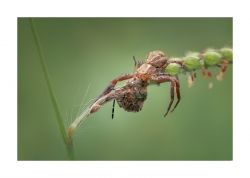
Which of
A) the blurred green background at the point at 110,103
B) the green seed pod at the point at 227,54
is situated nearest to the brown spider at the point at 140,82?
the green seed pod at the point at 227,54

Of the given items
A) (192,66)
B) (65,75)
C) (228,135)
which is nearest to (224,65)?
(192,66)

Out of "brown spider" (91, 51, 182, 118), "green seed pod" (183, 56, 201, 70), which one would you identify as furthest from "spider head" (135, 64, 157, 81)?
"green seed pod" (183, 56, 201, 70)

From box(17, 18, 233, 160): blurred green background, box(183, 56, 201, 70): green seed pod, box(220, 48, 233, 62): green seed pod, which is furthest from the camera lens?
box(17, 18, 233, 160): blurred green background

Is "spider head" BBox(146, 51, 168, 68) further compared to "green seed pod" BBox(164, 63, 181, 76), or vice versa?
"spider head" BBox(146, 51, 168, 68)

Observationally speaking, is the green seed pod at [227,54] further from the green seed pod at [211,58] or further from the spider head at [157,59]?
the spider head at [157,59]

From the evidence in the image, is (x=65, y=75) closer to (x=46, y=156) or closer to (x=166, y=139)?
(x=46, y=156)

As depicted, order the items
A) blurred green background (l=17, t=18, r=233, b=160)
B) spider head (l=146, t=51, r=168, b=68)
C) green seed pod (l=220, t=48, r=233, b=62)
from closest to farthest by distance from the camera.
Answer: green seed pod (l=220, t=48, r=233, b=62), spider head (l=146, t=51, r=168, b=68), blurred green background (l=17, t=18, r=233, b=160)

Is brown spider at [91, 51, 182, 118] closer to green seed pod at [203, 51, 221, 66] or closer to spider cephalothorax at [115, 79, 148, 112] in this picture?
spider cephalothorax at [115, 79, 148, 112]

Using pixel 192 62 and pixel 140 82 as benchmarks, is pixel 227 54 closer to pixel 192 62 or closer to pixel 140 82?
pixel 192 62
